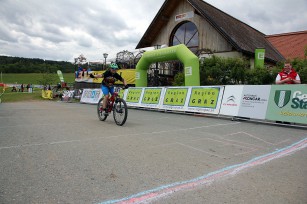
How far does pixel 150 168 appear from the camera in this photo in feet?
11.8

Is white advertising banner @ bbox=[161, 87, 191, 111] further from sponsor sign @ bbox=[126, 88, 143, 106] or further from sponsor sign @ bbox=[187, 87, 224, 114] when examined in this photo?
sponsor sign @ bbox=[126, 88, 143, 106]

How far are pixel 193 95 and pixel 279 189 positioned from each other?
28.2 feet

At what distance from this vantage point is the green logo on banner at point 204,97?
1048 centimetres

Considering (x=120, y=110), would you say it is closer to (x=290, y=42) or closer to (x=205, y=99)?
(x=205, y=99)

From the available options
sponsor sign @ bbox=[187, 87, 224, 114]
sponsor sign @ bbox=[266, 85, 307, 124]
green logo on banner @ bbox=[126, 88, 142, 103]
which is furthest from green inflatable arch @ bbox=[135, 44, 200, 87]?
sponsor sign @ bbox=[266, 85, 307, 124]

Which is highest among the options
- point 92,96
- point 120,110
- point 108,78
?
point 108,78

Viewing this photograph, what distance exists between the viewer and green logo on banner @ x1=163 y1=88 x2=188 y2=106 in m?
11.9

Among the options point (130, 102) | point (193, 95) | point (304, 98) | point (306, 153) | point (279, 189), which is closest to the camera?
point (279, 189)

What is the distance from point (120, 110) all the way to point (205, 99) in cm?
457

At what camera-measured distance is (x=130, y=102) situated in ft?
48.7

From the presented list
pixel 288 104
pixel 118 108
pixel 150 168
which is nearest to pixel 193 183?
pixel 150 168

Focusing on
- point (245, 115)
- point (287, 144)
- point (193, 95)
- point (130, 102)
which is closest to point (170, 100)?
point (193, 95)

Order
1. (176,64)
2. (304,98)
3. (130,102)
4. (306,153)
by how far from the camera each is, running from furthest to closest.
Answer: (176,64) < (130,102) < (304,98) < (306,153)

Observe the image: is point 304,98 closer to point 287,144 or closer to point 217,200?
point 287,144
